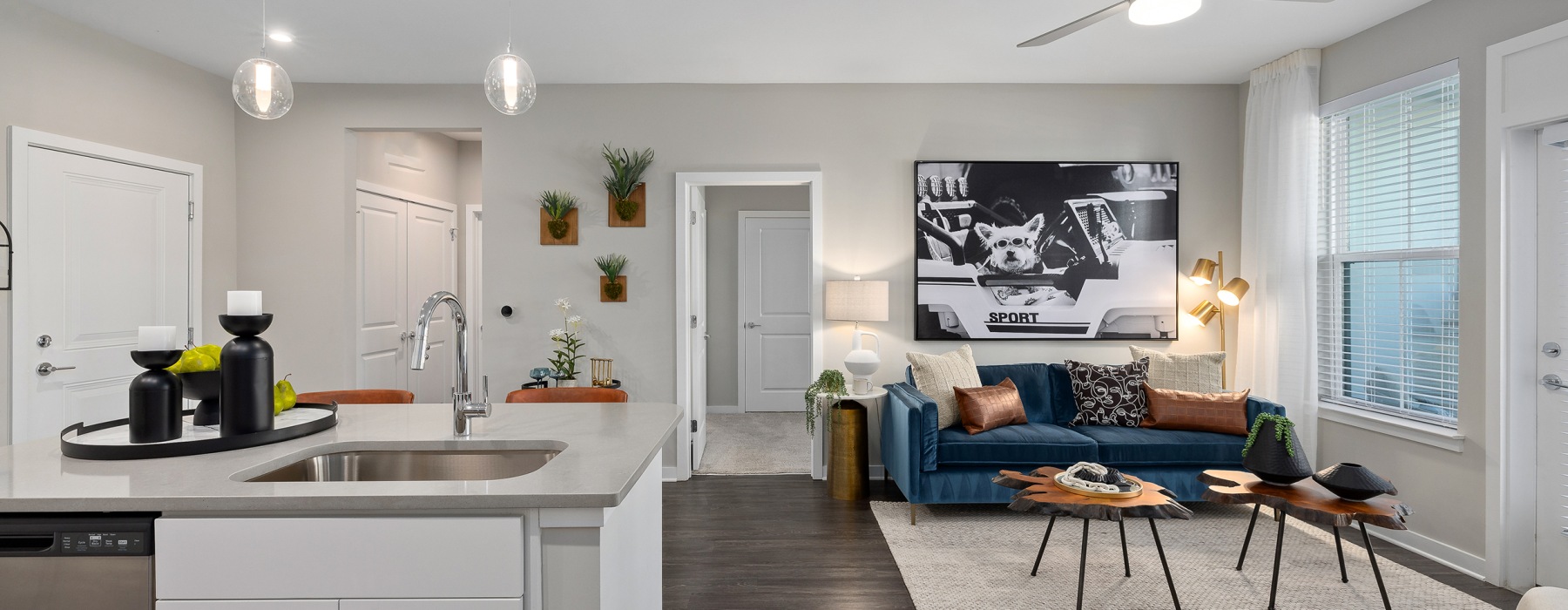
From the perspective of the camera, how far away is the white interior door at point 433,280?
5.41 m

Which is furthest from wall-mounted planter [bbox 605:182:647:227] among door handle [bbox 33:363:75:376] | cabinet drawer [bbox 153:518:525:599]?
cabinet drawer [bbox 153:518:525:599]

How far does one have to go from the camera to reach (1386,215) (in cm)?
346

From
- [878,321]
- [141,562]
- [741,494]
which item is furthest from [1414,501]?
[141,562]

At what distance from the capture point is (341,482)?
1.68 m

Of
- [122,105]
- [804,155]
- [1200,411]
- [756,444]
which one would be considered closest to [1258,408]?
[1200,411]

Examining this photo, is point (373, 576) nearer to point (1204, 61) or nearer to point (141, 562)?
point (141, 562)

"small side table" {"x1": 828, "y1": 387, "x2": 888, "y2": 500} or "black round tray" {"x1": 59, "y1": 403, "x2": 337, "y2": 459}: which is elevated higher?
"black round tray" {"x1": 59, "y1": 403, "x2": 337, "y2": 459}

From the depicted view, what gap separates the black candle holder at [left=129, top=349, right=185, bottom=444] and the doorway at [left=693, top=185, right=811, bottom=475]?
5203 mm

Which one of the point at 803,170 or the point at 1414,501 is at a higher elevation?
the point at 803,170

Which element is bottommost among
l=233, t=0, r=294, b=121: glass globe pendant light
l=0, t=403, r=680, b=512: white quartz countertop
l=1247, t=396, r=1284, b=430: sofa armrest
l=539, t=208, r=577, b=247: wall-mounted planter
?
l=1247, t=396, r=1284, b=430: sofa armrest

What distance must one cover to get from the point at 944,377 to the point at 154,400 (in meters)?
3.26

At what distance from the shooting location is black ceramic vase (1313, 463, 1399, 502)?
2.43 metres

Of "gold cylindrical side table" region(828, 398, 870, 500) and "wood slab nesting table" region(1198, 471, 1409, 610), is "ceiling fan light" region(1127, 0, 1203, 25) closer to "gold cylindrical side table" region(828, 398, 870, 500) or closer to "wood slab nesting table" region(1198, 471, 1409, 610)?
"wood slab nesting table" region(1198, 471, 1409, 610)

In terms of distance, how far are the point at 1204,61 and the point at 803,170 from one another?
90.9 inches
